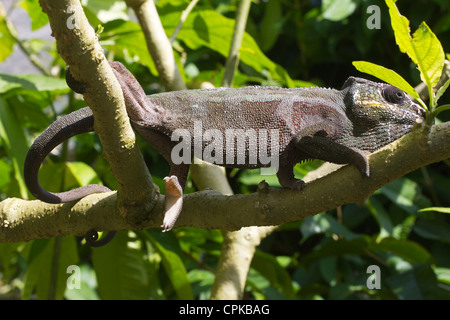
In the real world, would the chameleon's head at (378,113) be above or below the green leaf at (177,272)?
above

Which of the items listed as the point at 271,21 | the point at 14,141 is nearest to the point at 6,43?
the point at 14,141

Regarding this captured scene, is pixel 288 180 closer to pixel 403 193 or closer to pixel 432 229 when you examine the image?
pixel 403 193

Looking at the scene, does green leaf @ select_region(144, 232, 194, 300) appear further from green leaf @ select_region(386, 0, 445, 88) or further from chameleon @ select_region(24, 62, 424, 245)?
green leaf @ select_region(386, 0, 445, 88)

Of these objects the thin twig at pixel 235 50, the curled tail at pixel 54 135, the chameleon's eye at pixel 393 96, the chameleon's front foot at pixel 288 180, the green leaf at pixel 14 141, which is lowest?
the chameleon's front foot at pixel 288 180

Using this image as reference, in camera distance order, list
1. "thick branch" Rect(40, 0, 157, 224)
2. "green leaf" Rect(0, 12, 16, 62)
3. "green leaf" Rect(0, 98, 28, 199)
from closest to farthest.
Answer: "thick branch" Rect(40, 0, 157, 224), "green leaf" Rect(0, 98, 28, 199), "green leaf" Rect(0, 12, 16, 62)

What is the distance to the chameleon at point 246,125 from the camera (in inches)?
38.5

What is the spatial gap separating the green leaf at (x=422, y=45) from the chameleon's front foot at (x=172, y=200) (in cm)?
43

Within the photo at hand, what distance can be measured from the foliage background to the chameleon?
434 mm

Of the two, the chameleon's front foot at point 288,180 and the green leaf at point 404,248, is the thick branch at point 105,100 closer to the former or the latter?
the chameleon's front foot at point 288,180

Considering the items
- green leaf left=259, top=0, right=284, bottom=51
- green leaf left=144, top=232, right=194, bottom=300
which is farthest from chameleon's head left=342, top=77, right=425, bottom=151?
green leaf left=259, top=0, right=284, bottom=51

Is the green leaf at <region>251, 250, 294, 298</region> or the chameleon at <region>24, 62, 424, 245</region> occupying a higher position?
the chameleon at <region>24, 62, 424, 245</region>

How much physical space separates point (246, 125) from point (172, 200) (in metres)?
0.20

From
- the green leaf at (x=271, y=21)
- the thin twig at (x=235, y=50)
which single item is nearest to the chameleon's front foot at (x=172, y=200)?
the thin twig at (x=235, y=50)

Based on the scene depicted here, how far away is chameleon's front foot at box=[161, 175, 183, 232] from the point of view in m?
0.90
